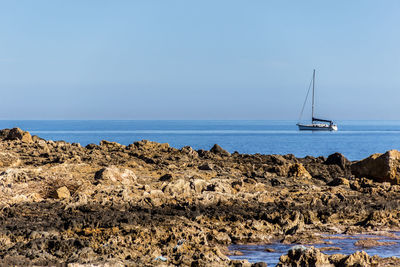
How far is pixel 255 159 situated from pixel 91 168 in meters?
11.5

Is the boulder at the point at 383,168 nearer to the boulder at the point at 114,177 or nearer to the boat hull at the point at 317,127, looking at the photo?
the boulder at the point at 114,177

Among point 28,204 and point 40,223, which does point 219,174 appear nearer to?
point 28,204

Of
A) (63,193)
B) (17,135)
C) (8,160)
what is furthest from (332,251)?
(17,135)

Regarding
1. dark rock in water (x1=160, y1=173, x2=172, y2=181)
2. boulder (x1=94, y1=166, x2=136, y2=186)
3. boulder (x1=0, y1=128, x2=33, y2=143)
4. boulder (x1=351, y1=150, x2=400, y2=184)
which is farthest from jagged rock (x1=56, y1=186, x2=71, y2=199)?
boulder (x1=351, y1=150, x2=400, y2=184)

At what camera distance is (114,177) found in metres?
21.0

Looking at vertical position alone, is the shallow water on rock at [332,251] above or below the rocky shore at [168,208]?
below

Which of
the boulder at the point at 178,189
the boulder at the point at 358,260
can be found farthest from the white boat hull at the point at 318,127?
the boulder at the point at 358,260

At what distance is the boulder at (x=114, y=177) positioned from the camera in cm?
2077

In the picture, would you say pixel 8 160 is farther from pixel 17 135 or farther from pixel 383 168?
pixel 383 168

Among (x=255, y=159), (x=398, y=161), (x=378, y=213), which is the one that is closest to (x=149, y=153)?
(x=255, y=159)

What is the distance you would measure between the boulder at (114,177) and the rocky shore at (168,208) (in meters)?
0.04

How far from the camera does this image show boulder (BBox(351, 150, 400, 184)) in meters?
25.2

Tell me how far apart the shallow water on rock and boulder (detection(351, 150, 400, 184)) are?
8.48 metres

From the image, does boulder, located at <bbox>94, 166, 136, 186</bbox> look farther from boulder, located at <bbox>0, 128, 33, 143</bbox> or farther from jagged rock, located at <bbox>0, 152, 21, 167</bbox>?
boulder, located at <bbox>0, 128, 33, 143</bbox>
